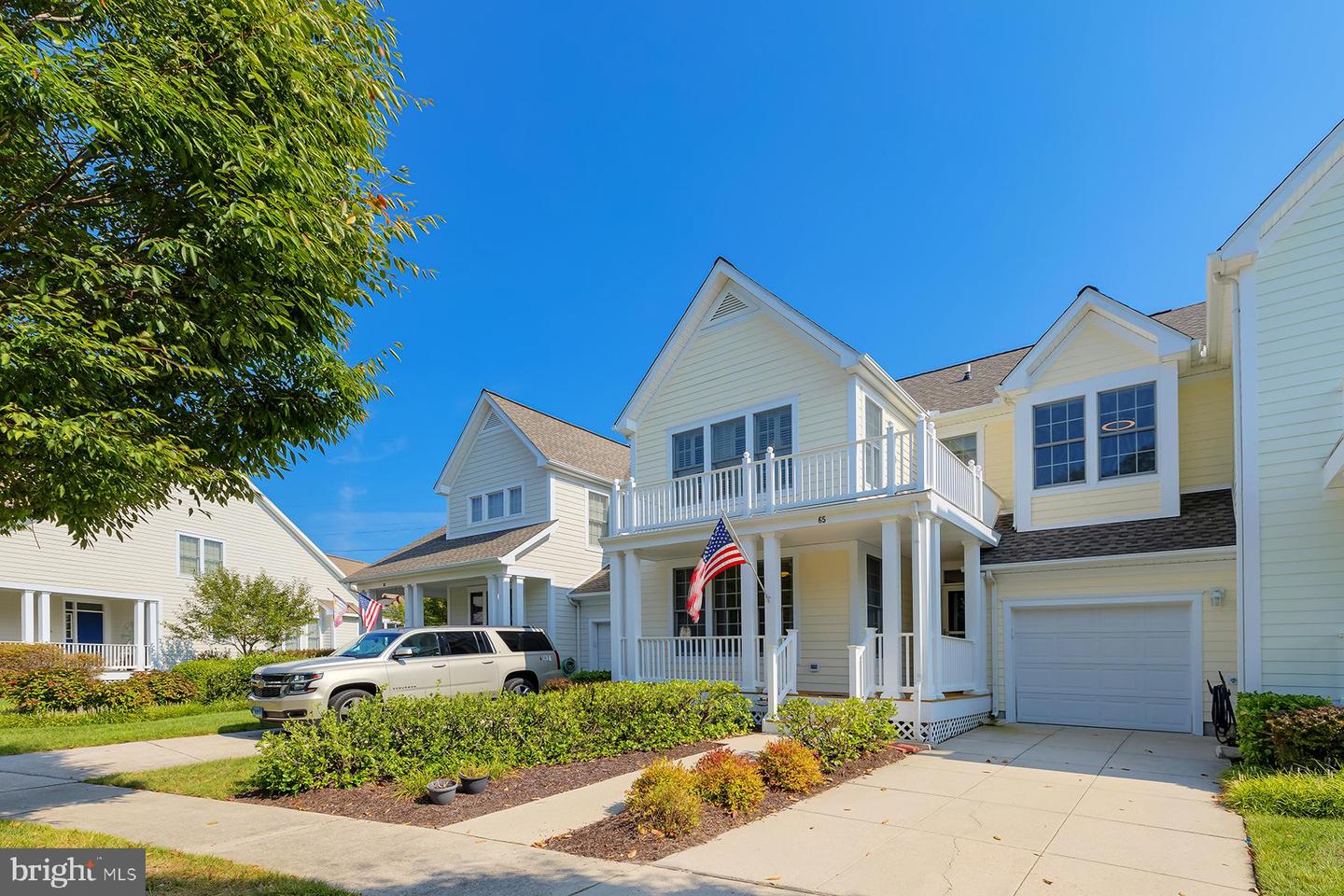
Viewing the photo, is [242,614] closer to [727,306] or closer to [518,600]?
[518,600]

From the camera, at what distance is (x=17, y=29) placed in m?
5.95

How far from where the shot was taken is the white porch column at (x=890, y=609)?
12.1 m

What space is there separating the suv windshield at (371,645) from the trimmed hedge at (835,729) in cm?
737

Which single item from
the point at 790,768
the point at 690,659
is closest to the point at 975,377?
the point at 690,659

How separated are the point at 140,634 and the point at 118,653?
2.64ft

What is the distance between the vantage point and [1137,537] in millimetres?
13180

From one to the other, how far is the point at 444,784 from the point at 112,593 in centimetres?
2246

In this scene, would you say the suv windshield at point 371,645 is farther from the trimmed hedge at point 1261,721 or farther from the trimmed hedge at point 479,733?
the trimmed hedge at point 1261,721

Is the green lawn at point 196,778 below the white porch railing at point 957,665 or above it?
below

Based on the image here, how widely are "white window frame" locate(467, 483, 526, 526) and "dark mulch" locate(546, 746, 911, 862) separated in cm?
1564

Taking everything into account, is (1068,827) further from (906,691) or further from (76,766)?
(76,766)

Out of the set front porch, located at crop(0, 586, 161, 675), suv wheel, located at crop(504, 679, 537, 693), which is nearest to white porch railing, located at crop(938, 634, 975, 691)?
suv wheel, located at crop(504, 679, 537, 693)

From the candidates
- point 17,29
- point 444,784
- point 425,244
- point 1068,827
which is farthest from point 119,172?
point 1068,827

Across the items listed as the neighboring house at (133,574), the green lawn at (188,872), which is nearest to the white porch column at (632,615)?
the green lawn at (188,872)
